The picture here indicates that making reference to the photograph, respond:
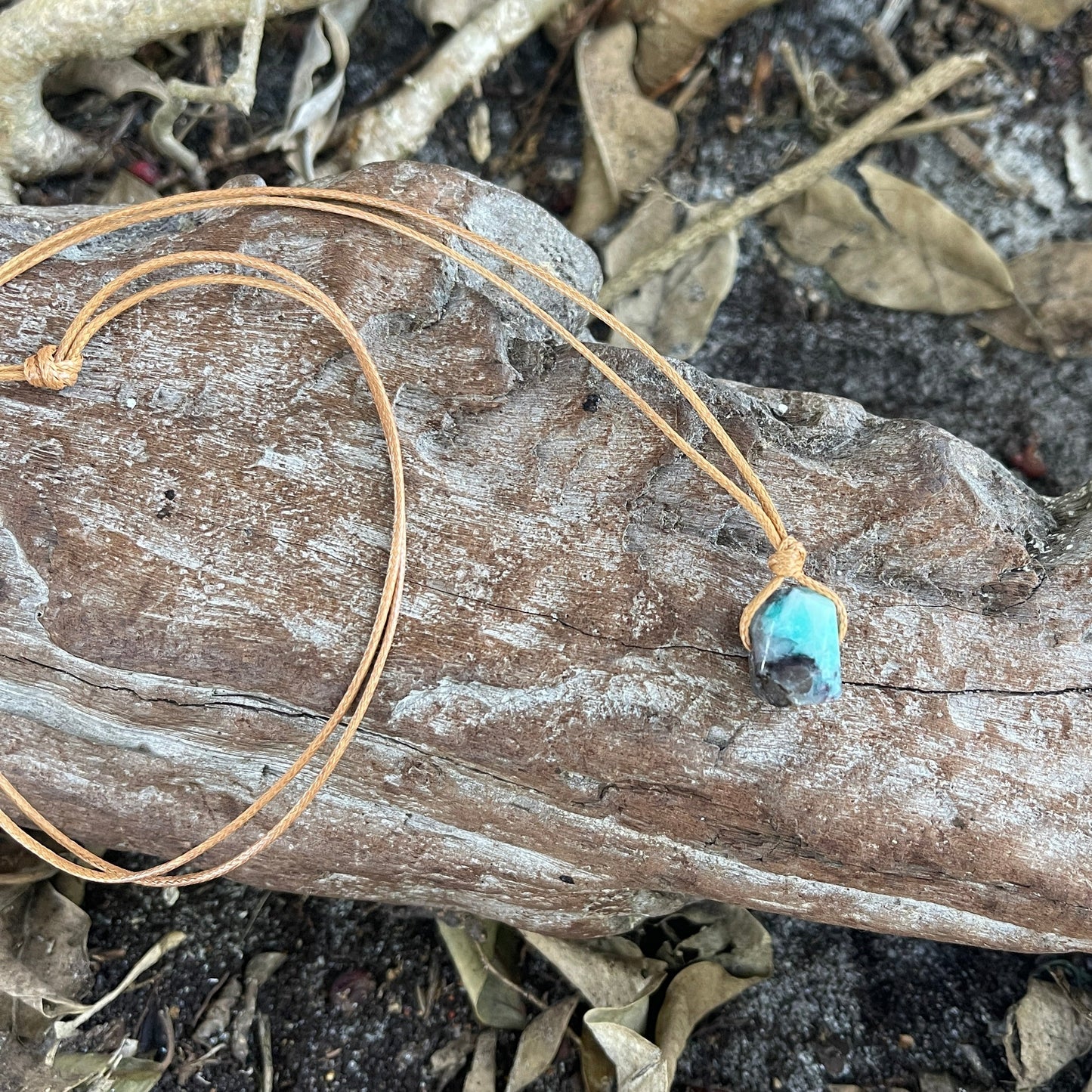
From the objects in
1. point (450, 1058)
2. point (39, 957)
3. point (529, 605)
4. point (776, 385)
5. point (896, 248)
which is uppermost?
point (896, 248)

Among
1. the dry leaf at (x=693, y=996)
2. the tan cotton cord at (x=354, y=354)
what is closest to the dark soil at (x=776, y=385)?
the dry leaf at (x=693, y=996)

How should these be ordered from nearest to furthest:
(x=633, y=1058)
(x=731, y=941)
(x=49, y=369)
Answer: (x=49, y=369)
(x=633, y=1058)
(x=731, y=941)

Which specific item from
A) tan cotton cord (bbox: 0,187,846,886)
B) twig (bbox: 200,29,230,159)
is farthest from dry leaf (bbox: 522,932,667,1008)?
twig (bbox: 200,29,230,159)

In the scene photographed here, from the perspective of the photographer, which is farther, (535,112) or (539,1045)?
(535,112)

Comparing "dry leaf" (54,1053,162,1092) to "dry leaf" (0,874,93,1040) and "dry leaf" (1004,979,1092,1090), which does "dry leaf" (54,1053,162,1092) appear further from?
"dry leaf" (1004,979,1092,1090)

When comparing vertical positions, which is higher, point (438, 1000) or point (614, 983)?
point (614, 983)

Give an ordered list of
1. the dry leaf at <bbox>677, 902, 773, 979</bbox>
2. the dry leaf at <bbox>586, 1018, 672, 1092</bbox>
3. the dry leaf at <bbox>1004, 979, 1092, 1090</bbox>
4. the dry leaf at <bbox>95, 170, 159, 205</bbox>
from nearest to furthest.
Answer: the dry leaf at <bbox>586, 1018, 672, 1092</bbox>, the dry leaf at <bbox>1004, 979, 1092, 1090</bbox>, the dry leaf at <bbox>677, 902, 773, 979</bbox>, the dry leaf at <bbox>95, 170, 159, 205</bbox>

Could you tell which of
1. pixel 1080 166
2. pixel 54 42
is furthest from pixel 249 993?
pixel 1080 166

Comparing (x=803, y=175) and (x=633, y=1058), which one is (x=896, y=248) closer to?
(x=803, y=175)
